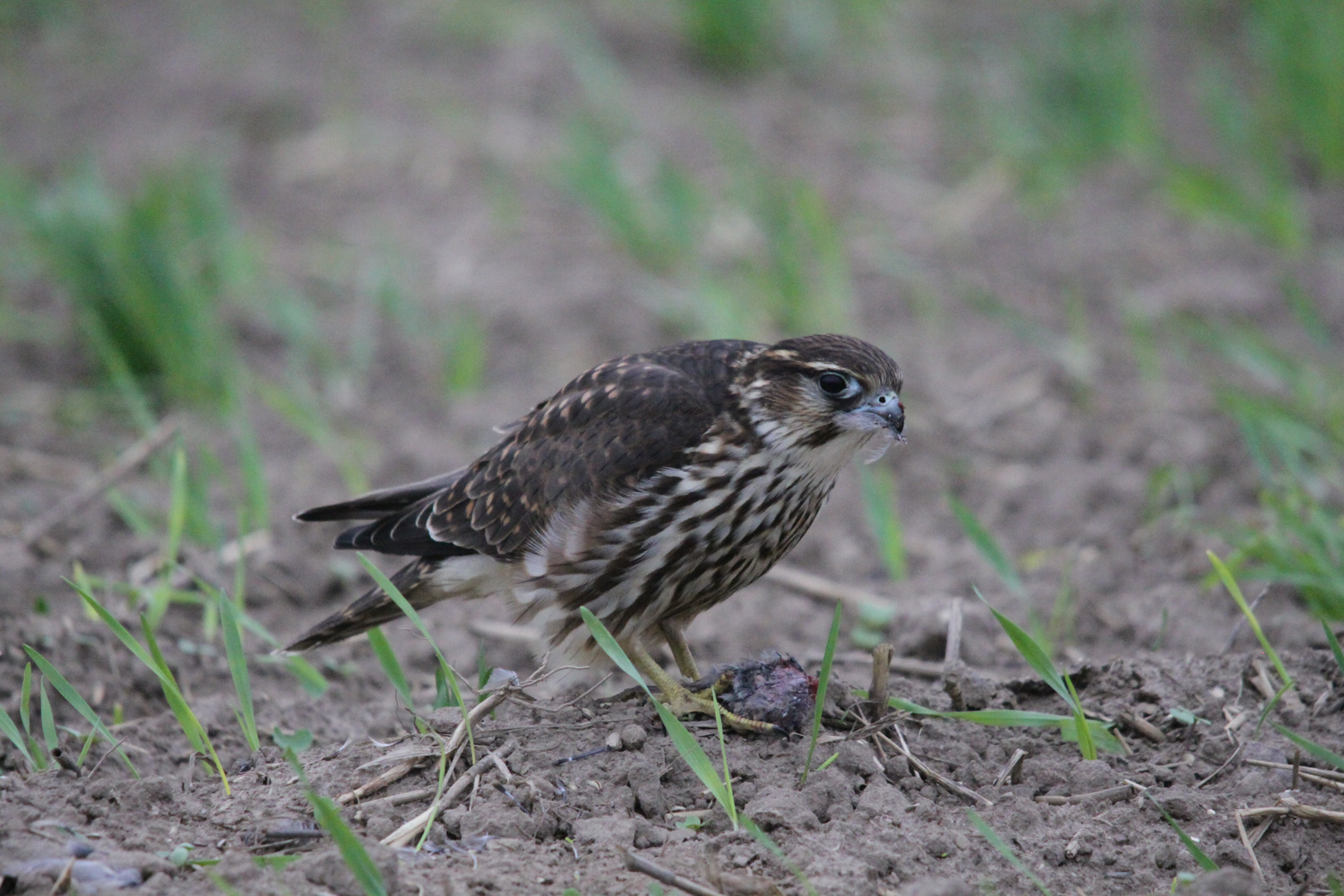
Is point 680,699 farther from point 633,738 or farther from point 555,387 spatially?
point 555,387

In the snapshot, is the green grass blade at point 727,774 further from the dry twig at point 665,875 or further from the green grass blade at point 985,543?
the green grass blade at point 985,543

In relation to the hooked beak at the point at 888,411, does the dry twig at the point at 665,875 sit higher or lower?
lower

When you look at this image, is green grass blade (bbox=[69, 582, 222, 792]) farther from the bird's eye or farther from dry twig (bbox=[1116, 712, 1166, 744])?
dry twig (bbox=[1116, 712, 1166, 744])

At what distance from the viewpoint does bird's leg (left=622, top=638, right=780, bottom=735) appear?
2.86m

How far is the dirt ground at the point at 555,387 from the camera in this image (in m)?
2.50

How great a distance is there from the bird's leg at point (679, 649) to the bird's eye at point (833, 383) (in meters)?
0.73

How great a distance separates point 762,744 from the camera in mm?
2857

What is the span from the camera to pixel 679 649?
332 cm

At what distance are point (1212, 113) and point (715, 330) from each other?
339 centimetres

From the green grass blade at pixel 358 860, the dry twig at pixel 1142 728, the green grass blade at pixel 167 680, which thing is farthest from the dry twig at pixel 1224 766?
the green grass blade at pixel 167 680

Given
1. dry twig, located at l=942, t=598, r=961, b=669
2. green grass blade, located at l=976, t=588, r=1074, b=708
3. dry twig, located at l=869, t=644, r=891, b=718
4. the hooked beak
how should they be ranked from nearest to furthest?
green grass blade, located at l=976, t=588, r=1074, b=708 → dry twig, located at l=869, t=644, r=891, b=718 → the hooked beak → dry twig, located at l=942, t=598, r=961, b=669

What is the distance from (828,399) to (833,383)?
0.04 metres

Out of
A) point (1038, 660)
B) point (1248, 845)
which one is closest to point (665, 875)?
point (1038, 660)

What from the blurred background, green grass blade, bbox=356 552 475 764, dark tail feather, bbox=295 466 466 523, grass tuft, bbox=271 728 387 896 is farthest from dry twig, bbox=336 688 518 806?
the blurred background
